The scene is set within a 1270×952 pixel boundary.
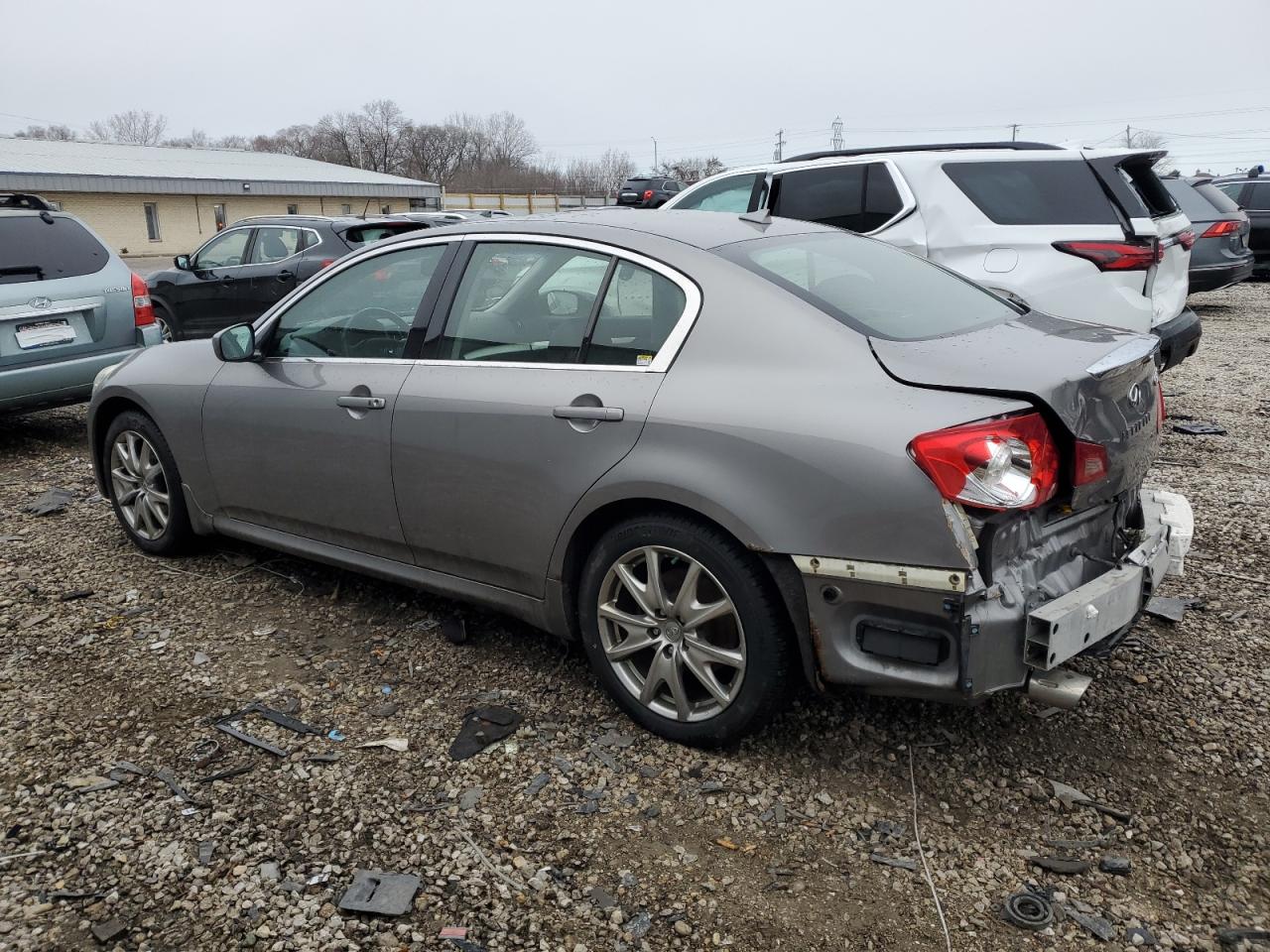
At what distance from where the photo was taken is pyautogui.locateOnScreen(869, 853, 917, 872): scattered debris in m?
2.74

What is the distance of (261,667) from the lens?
3.94m

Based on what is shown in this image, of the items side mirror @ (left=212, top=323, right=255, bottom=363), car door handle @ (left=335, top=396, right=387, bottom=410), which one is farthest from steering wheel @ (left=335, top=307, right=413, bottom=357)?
side mirror @ (left=212, top=323, right=255, bottom=363)

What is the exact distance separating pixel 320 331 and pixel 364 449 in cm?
68

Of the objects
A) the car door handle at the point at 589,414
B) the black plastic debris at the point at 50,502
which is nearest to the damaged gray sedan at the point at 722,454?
the car door handle at the point at 589,414

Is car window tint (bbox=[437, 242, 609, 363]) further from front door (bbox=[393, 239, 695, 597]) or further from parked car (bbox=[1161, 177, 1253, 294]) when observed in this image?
parked car (bbox=[1161, 177, 1253, 294])

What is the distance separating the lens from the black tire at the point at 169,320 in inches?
468

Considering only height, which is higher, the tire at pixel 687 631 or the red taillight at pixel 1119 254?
the red taillight at pixel 1119 254

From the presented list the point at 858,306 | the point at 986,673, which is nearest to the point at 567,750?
the point at 986,673

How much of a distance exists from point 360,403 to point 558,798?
1.72m

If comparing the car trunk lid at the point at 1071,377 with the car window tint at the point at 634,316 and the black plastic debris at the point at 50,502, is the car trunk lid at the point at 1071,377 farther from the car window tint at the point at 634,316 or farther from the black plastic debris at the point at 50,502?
the black plastic debris at the point at 50,502

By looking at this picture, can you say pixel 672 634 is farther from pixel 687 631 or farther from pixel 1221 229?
pixel 1221 229

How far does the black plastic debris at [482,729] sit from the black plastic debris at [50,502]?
383 cm

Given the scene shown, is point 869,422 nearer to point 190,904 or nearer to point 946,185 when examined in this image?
point 190,904

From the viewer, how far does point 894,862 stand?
276 centimetres
